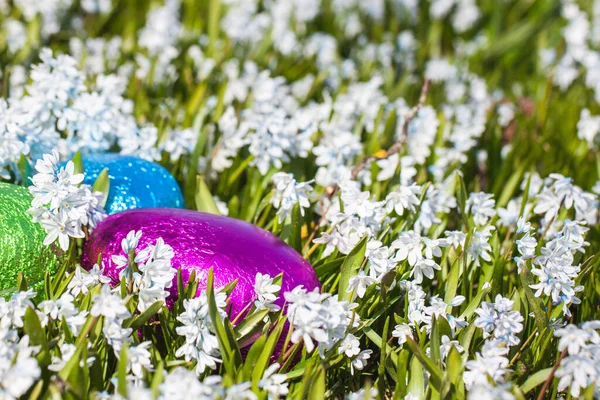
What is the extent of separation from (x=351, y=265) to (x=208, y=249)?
421 millimetres

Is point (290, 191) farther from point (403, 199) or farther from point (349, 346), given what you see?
point (349, 346)

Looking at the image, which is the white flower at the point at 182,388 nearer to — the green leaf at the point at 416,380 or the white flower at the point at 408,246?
the green leaf at the point at 416,380

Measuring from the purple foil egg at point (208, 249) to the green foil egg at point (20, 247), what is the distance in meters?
0.13

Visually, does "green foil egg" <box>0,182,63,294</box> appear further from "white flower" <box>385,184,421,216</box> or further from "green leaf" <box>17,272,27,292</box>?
"white flower" <box>385,184,421,216</box>

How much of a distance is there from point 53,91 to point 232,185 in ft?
2.59

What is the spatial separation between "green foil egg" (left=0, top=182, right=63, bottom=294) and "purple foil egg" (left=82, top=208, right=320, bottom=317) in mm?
131

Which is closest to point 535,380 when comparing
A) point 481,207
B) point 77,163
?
point 481,207

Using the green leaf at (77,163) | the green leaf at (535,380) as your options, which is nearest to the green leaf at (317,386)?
the green leaf at (535,380)

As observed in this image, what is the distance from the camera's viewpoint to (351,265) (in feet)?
7.02

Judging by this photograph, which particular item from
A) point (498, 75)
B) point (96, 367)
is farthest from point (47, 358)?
point (498, 75)

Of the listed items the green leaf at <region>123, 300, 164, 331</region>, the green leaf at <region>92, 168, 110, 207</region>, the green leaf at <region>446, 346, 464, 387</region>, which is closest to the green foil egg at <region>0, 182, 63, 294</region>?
the green leaf at <region>92, 168, 110, 207</region>

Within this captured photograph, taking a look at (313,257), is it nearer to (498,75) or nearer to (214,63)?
(214,63)

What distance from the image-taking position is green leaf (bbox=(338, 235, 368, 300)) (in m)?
2.12

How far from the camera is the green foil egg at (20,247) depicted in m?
1.98
